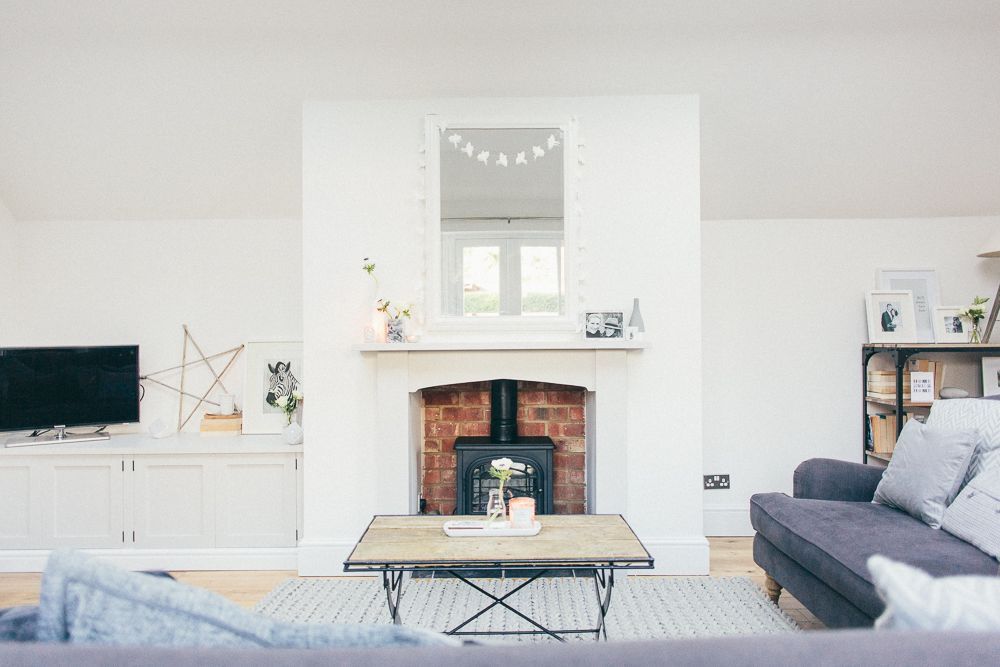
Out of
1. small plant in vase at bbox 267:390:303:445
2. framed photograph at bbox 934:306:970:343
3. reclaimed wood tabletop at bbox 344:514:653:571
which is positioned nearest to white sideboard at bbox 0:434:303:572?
small plant in vase at bbox 267:390:303:445

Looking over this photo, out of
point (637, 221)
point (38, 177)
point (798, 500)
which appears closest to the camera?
point (798, 500)

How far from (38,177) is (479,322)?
2.75 m

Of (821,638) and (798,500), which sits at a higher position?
(821,638)

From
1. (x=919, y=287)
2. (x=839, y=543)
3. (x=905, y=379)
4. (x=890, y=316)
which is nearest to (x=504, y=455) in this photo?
(x=839, y=543)

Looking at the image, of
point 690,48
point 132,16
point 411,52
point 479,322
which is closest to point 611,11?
point 690,48

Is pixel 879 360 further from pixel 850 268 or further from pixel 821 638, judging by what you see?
pixel 821 638

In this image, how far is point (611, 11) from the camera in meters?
2.76

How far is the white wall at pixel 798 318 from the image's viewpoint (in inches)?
151

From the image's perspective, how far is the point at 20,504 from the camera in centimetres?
321

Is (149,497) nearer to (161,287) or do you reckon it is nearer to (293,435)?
(293,435)

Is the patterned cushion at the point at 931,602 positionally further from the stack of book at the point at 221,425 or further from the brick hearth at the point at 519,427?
the stack of book at the point at 221,425

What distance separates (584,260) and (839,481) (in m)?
1.55

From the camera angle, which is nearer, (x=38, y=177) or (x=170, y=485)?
(x=170, y=485)

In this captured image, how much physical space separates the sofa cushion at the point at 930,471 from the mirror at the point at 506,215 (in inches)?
64.0
